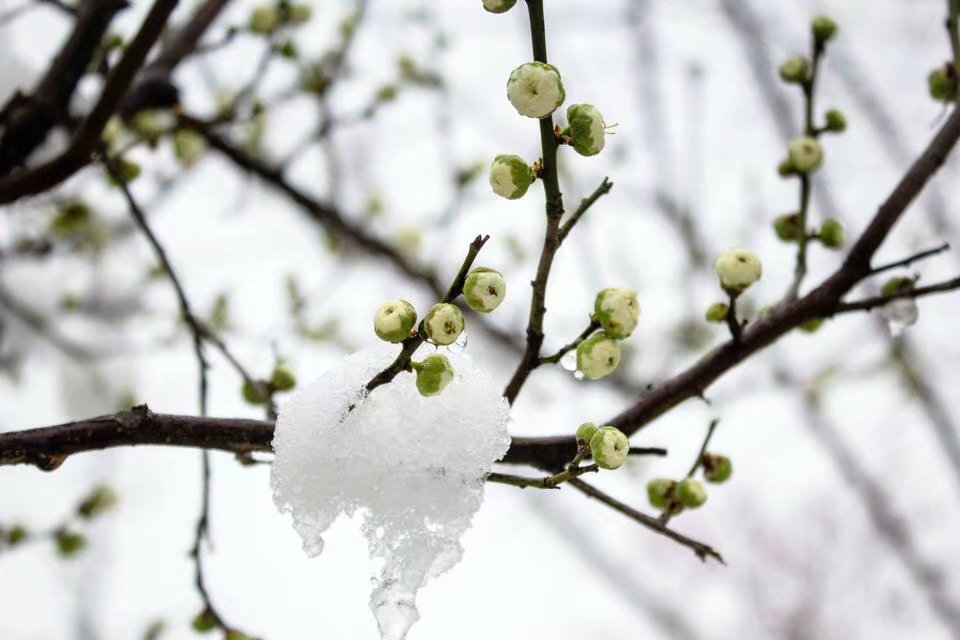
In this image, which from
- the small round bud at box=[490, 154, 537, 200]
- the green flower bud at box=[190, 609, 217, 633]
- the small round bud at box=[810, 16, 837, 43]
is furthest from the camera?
the small round bud at box=[810, 16, 837, 43]

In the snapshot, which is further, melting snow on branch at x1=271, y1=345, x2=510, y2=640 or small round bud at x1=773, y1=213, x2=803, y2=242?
small round bud at x1=773, y1=213, x2=803, y2=242

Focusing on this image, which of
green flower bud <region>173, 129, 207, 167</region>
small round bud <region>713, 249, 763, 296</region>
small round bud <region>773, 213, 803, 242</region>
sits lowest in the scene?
small round bud <region>713, 249, 763, 296</region>

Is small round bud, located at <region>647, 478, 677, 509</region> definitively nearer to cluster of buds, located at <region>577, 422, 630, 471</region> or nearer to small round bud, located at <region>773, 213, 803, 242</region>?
cluster of buds, located at <region>577, 422, 630, 471</region>

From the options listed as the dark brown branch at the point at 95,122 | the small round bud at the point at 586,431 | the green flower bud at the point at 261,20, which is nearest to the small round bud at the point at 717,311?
the small round bud at the point at 586,431

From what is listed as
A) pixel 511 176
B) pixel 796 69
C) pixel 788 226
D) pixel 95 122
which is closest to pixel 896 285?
pixel 788 226

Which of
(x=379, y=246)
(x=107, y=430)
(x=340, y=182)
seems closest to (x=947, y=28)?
(x=107, y=430)

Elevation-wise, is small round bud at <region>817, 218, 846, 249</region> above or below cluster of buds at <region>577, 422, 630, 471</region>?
above

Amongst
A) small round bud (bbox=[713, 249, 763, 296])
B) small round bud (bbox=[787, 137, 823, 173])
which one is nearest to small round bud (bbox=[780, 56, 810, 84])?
small round bud (bbox=[787, 137, 823, 173])

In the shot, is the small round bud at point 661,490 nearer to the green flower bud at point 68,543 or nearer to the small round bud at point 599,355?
the small round bud at point 599,355

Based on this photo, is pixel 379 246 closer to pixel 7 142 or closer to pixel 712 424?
pixel 7 142
